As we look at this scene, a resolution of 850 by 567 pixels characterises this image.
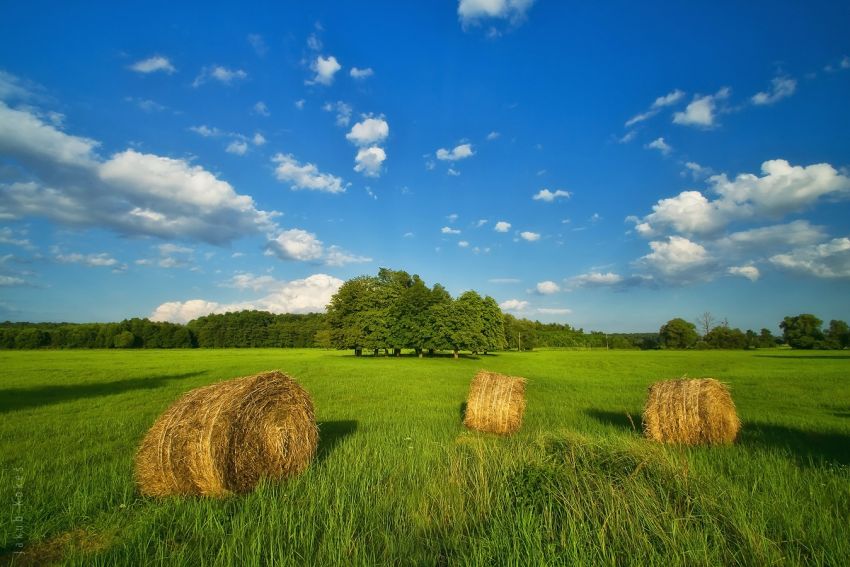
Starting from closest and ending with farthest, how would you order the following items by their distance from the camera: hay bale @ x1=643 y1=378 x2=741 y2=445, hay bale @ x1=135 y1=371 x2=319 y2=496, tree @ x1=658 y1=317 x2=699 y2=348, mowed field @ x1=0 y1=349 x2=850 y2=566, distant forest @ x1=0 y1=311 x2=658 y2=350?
mowed field @ x1=0 y1=349 x2=850 y2=566, hay bale @ x1=135 y1=371 x2=319 y2=496, hay bale @ x1=643 y1=378 x2=741 y2=445, distant forest @ x1=0 y1=311 x2=658 y2=350, tree @ x1=658 y1=317 x2=699 y2=348

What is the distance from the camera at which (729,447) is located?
1002cm

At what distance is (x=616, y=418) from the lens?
48.4ft

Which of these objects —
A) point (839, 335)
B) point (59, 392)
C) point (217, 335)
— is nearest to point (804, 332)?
point (839, 335)

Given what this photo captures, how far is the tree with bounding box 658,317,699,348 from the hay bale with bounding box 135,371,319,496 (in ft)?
480

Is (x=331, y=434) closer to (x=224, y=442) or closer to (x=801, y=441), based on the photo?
(x=224, y=442)

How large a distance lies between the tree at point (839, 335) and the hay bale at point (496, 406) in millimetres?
129865

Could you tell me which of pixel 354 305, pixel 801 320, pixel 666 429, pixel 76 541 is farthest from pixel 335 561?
pixel 801 320

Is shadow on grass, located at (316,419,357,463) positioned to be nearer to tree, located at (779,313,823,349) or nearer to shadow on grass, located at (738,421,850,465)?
shadow on grass, located at (738,421,850,465)

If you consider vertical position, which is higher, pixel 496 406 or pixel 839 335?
pixel 839 335

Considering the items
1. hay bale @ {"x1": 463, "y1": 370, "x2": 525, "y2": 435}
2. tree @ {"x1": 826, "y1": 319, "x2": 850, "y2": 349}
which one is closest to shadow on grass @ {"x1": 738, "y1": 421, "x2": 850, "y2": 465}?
hay bale @ {"x1": 463, "y1": 370, "x2": 525, "y2": 435}

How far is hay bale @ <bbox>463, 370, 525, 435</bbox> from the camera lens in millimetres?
12031

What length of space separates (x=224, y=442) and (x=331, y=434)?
16.7 feet

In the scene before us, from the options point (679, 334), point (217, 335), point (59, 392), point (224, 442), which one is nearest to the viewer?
point (224, 442)

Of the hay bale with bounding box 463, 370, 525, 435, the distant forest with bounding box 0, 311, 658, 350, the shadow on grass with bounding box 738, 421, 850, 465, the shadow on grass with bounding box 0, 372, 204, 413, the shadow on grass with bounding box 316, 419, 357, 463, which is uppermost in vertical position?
the distant forest with bounding box 0, 311, 658, 350
